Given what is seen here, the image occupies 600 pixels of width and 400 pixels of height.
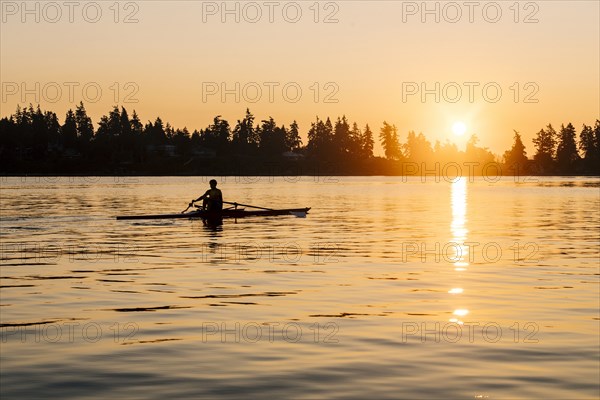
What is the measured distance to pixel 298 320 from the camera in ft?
61.6

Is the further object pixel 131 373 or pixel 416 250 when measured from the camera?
pixel 416 250

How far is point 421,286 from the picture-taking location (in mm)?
24156

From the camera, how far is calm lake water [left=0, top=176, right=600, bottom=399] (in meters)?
13.6

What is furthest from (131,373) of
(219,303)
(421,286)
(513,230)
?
(513,230)

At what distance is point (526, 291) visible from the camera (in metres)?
23.1

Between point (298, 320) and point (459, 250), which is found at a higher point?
point (459, 250)

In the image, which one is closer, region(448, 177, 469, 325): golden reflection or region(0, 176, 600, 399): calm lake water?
region(0, 176, 600, 399): calm lake water

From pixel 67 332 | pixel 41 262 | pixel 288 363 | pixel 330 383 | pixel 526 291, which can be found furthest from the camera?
pixel 41 262

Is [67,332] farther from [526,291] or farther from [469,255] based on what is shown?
[469,255]

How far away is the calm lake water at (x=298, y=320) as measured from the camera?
44.5 feet

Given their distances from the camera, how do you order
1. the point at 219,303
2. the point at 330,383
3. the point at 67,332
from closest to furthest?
the point at 330,383 < the point at 67,332 < the point at 219,303

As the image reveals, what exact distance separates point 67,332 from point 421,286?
10518 mm

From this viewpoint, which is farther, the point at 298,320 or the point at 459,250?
the point at 459,250

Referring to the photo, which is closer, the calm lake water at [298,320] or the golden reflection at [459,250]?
the calm lake water at [298,320]
